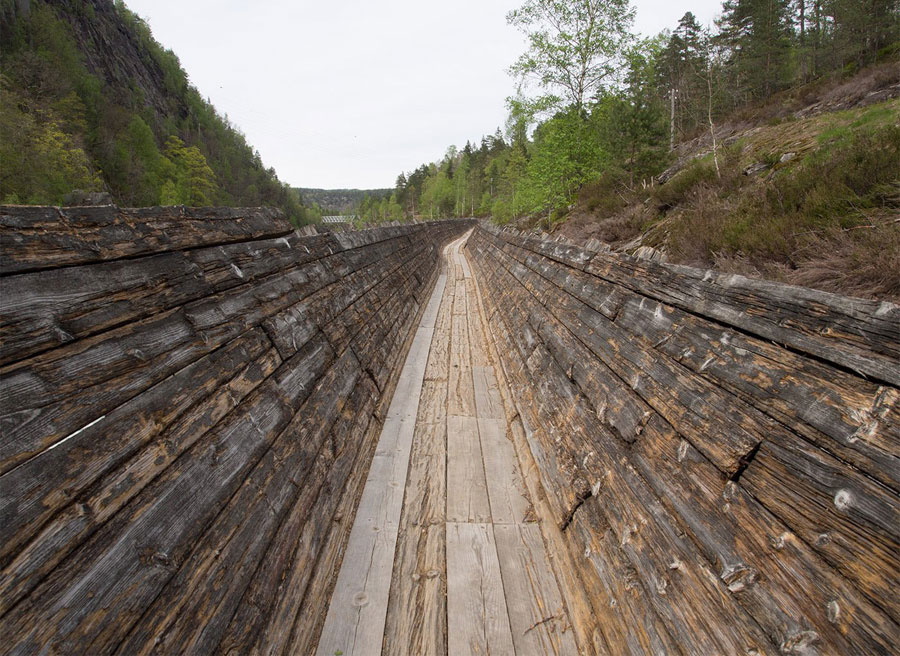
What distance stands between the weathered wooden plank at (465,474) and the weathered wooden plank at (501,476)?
0.05 m

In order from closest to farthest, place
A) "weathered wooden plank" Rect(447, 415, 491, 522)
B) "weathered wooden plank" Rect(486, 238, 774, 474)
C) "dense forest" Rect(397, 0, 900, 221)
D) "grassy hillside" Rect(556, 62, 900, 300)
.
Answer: "weathered wooden plank" Rect(486, 238, 774, 474), "weathered wooden plank" Rect(447, 415, 491, 522), "grassy hillside" Rect(556, 62, 900, 300), "dense forest" Rect(397, 0, 900, 221)

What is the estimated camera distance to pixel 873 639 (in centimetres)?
85

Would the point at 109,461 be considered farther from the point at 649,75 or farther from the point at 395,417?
the point at 649,75

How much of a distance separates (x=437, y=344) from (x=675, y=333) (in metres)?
3.98

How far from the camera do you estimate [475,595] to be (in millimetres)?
1903

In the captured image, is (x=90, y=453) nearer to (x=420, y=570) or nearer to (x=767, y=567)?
(x=420, y=570)

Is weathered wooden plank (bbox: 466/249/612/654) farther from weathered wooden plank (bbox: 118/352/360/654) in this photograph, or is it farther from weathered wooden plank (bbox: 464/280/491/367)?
weathered wooden plank (bbox: 118/352/360/654)

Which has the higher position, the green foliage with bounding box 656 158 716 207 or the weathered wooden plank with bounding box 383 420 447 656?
the green foliage with bounding box 656 158 716 207

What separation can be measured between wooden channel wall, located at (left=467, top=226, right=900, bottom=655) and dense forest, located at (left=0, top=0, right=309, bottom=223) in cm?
765

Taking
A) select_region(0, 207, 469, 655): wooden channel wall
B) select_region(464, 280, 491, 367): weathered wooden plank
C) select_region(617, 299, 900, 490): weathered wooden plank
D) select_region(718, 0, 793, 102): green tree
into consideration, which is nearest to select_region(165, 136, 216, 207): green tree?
select_region(464, 280, 491, 367): weathered wooden plank

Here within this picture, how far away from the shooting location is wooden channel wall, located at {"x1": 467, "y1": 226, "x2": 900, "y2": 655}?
94cm

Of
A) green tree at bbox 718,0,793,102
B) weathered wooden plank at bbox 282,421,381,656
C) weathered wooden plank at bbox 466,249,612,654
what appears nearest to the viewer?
weathered wooden plank at bbox 282,421,381,656

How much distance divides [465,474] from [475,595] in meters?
0.92

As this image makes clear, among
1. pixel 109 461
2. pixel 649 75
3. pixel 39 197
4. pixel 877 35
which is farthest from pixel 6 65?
pixel 877 35
